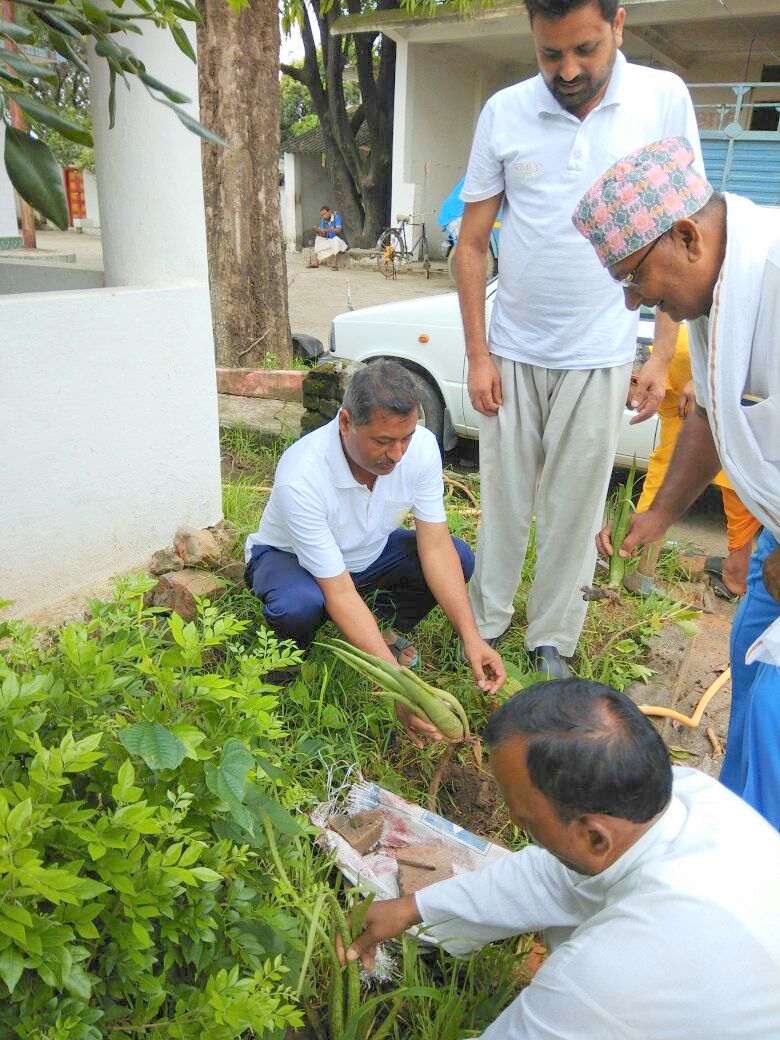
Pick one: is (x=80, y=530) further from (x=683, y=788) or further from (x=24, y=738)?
(x=683, y=788)

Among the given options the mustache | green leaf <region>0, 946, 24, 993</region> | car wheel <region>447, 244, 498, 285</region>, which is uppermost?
the mustache

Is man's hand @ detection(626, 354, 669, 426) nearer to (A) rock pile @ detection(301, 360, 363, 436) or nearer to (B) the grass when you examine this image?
(B) the grass

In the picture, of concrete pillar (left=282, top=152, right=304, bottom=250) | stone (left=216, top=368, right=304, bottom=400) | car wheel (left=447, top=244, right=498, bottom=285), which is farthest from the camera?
concrete pillar (left=282, top=152, right=304, bottom=250)

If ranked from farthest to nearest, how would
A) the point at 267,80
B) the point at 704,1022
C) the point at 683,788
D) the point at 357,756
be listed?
the point at 267,80, the point at 357,756, the point at 683,788, the point at 704,1022

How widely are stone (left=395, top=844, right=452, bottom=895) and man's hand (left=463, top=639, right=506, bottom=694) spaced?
1.66ft

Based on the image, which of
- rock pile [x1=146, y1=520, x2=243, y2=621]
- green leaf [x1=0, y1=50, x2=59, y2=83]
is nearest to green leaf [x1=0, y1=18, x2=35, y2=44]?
green leaf [x1=0, y1=50, x2=59, y2=83]

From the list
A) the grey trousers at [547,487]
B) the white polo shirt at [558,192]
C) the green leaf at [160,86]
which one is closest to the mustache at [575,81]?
the white polo shirt at [558,192]

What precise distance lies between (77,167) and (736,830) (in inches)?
1279

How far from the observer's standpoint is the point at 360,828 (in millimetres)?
2242

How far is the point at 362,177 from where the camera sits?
19.1 m

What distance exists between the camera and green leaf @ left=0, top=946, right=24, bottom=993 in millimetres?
1094

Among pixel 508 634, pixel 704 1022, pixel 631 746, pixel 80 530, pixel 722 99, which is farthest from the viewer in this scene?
pixel 722 99

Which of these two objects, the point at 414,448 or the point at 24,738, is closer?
the point at 24,738

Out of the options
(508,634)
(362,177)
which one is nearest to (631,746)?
(508,634)
